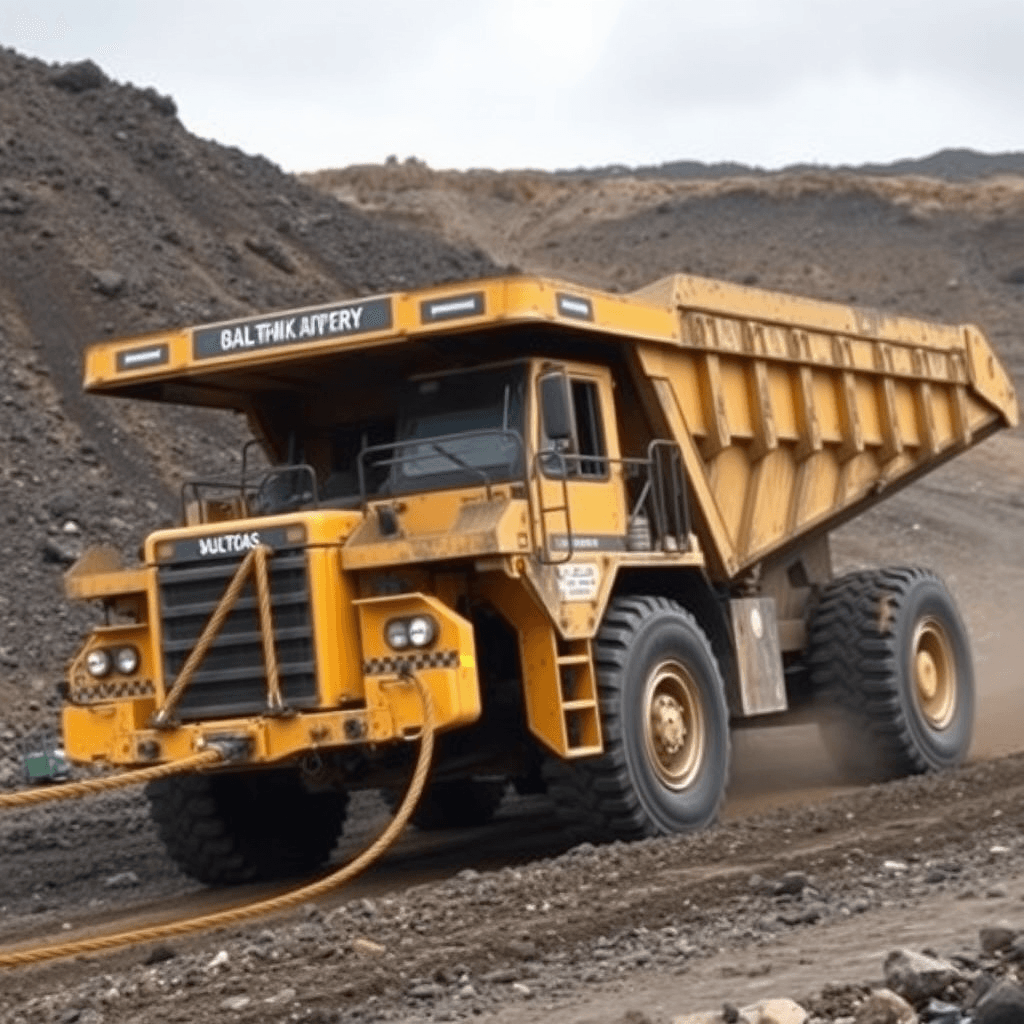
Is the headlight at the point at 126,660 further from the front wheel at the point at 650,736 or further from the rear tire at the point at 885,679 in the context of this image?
the rear tire at the point at 885,679

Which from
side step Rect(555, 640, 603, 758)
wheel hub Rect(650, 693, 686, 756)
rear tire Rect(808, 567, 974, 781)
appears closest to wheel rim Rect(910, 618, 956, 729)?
rear tire Rect(808, 567, 974, 781)

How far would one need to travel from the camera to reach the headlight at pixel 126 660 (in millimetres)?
12133

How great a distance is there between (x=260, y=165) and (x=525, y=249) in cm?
2221

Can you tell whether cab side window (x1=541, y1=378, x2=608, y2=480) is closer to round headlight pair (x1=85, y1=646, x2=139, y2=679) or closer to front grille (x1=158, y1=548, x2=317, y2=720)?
front grille (x1=158, y1=548, x2=317, y2=720)

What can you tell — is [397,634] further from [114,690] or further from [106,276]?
[106,276]

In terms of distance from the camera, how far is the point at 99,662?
12.2 metres

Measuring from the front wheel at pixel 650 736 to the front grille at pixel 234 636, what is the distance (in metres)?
1.33

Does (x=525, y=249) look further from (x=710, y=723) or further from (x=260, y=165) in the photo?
(x=710, y=723)

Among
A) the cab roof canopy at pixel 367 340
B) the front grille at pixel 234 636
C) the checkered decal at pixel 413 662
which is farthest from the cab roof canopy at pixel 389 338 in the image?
the checkered decal at pixel 413 662

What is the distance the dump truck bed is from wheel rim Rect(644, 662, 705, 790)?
127 cm

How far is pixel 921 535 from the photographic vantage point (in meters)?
30.0

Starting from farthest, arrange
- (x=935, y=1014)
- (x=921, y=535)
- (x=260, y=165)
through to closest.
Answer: (x=260, y=165) < (x=921, y=535) < (x=935, y=1014)

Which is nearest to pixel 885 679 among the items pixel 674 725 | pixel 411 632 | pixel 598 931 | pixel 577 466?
pixel 674 725

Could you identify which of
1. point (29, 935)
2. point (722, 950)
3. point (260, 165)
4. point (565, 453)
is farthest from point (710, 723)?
point (260, 165)
